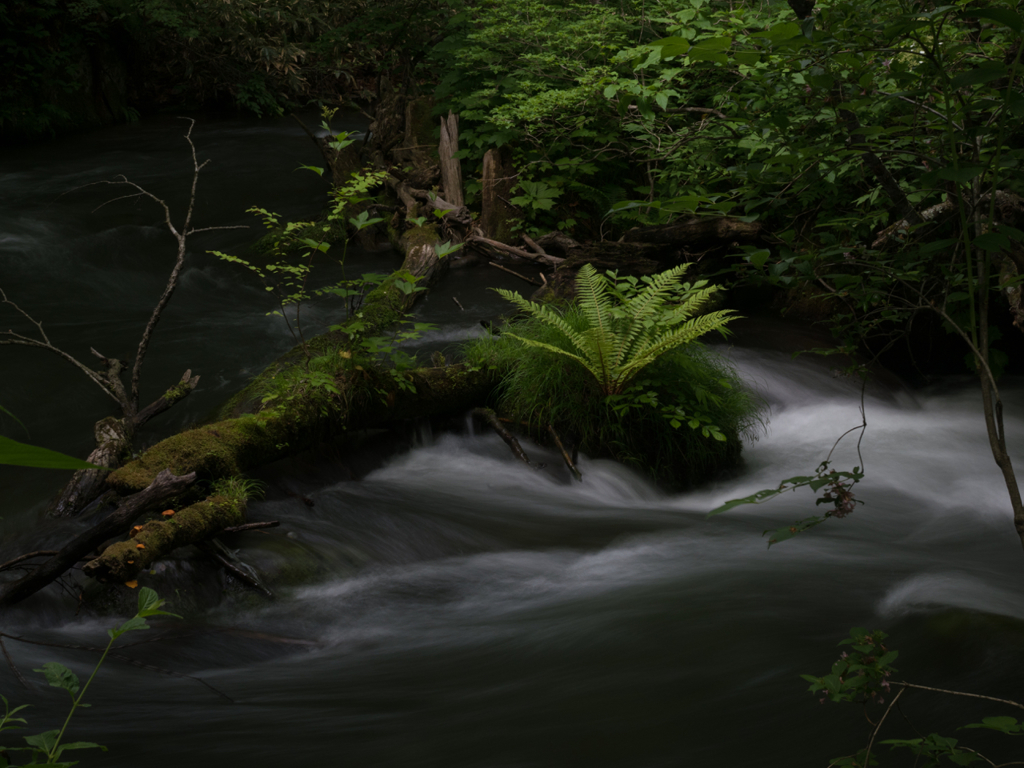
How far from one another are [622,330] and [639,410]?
1.76 ft

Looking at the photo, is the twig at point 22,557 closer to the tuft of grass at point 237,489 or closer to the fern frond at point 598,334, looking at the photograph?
the tuft of grass at point 237,489

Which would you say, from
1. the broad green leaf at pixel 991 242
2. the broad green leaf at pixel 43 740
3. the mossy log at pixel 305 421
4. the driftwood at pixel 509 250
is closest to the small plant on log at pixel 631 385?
the mossy log at pixel 305 421

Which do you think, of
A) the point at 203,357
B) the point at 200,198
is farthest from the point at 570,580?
the point at 200,198

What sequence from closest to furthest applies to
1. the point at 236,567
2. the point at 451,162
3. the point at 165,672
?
the point at 165,672
the point at 236,567
the point at 451,162

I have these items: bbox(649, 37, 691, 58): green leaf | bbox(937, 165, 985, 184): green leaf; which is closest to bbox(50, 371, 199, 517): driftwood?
bbox(649, 37, 691, 58): green leaf

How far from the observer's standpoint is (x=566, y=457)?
508cm

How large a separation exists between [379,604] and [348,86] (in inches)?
675

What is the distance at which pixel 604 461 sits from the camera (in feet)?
16.8

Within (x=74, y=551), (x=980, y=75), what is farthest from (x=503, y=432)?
(x=980, y=75)

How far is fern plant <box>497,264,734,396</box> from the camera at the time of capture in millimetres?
4883

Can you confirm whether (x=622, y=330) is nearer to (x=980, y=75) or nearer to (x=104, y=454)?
(x=104, y=454)

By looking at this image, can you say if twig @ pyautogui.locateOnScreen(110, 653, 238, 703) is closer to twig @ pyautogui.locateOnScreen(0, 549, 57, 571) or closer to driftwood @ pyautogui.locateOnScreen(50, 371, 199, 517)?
twig @ pyautogui.locateOnScreen(0, 549, 57, 571)

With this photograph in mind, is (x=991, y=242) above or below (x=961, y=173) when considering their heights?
below

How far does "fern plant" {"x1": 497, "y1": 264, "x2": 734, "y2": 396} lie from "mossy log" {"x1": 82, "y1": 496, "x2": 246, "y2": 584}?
205 centimetres
